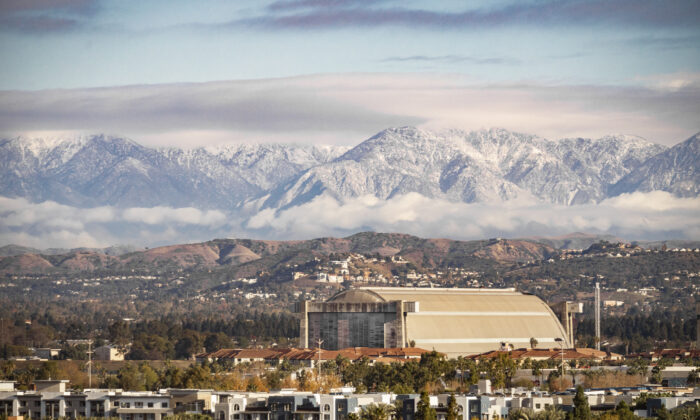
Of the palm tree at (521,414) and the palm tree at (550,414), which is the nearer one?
the palm tree at (550,414)

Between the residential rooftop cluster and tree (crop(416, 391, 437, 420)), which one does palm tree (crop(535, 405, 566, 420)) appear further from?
tree (crop(416, 391, 437, 420))

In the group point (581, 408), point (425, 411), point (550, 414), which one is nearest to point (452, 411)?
point (425, 411)

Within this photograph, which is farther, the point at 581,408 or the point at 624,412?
the point at 581,408

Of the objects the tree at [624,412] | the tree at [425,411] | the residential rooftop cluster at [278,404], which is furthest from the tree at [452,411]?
the tree at [624,412]

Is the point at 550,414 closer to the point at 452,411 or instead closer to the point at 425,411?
the point at 452,411

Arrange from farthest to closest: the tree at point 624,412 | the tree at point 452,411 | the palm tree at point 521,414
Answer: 1. the palm tree at point 521,414
2. the tree at point 624,412
3. the tree at point 452,411

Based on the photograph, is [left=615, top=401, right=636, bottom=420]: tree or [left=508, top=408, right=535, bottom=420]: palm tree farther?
[left=508, top=408, right=535, bottom=420]: palm tree

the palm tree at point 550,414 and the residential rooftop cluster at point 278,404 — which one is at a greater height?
the residential rooftop cluster at point 278,404

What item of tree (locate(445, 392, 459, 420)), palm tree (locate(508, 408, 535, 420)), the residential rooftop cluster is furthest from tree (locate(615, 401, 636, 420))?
tree (locate(445, 392, 459, 420))

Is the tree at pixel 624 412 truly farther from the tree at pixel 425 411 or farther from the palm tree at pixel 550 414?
the tree at pixel 425 411

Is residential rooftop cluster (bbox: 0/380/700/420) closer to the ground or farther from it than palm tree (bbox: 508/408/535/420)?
farther from it
